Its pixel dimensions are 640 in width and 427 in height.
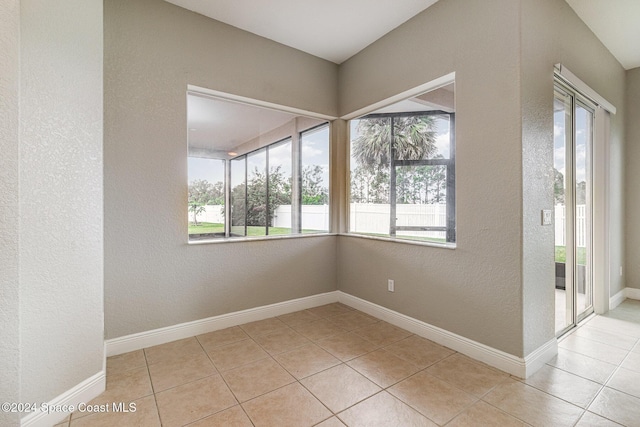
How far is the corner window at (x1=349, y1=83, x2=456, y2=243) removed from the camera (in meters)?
2.62

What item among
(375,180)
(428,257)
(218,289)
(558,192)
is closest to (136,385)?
(218,289)

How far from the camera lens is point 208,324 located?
9.12 ft

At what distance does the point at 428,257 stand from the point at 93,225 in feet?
8.30

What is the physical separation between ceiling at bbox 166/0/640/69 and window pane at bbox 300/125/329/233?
1003 mm

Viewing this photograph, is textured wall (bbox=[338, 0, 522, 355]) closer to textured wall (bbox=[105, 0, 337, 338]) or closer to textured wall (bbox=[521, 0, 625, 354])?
textured wall (bbox=[521, 0, 625, 354])

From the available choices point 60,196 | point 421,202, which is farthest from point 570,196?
point 60,196

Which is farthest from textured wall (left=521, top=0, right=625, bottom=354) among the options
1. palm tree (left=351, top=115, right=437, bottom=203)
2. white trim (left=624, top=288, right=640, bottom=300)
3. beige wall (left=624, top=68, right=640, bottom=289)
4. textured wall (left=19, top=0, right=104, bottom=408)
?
textured wall (left=19, top=0, right=104, bottom=408)

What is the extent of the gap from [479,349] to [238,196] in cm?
252

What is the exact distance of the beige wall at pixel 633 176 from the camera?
11.9 ft

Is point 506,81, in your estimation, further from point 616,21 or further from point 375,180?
point 616,21

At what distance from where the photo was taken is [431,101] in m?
2.76

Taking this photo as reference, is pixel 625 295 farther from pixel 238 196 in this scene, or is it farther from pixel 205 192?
pixel 205 192

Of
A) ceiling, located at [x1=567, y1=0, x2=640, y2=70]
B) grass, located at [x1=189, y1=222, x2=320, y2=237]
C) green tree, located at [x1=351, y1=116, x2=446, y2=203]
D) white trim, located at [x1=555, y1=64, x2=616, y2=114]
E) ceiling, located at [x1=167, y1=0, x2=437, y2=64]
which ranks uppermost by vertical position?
ceiling, located at [x1=167, y1=0, x2=437, y2=64]

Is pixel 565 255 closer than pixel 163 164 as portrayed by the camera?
No
